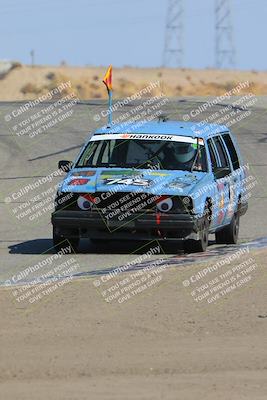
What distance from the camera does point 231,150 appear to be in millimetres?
16391

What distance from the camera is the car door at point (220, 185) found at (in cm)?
1474

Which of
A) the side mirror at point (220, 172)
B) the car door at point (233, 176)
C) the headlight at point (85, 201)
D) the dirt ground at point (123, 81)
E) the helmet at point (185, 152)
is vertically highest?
the helmet at point (185, 152)

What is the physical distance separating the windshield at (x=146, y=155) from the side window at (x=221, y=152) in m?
0.74

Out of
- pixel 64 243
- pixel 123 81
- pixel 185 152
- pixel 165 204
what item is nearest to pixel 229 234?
pixel 185 152

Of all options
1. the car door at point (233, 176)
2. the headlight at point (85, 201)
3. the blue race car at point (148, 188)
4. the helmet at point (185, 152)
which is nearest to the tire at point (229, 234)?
the blue race car at point (148, 188)

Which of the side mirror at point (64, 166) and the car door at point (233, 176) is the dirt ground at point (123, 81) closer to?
the car door at point (233, 176)

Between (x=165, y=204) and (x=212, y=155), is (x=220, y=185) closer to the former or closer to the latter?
(x=212, y=155)

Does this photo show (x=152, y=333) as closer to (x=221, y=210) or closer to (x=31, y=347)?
(x=31, y=347)

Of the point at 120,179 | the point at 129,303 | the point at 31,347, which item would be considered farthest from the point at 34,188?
the point at 31,347

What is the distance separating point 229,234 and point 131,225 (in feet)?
7.72

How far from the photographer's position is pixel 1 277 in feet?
40.1

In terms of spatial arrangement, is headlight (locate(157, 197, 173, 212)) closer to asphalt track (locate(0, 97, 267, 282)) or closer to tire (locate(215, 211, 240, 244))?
asphalt track (locate(0, 97, 267, 282))

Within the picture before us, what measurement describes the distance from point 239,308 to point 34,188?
47.0 ft

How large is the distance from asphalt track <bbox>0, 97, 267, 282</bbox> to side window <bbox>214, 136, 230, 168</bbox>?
3.83 feet
